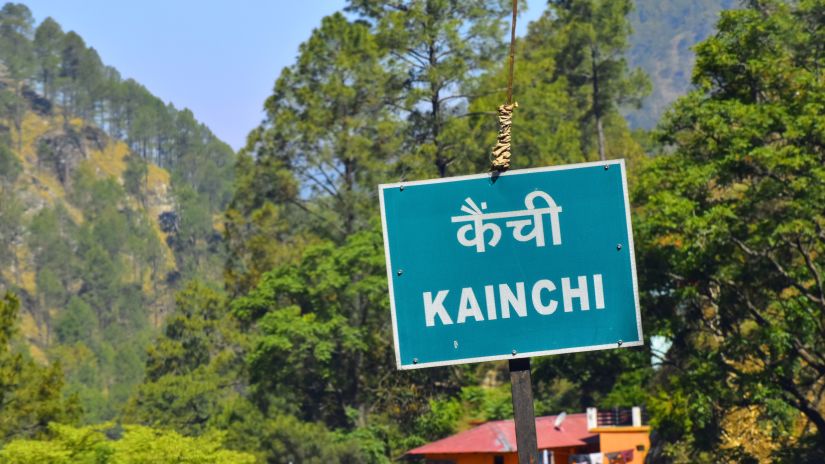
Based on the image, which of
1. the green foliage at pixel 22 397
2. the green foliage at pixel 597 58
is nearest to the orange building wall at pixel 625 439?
the green foliage at pixel 22 397

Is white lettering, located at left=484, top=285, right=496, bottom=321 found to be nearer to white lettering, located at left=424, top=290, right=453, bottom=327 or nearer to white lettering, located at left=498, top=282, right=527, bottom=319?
white lettering, located at left=498, top=282, right=527, bottom=319

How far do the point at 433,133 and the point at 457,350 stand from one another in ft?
182

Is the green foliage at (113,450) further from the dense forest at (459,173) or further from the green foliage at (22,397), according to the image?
the green foliage at (22,397)

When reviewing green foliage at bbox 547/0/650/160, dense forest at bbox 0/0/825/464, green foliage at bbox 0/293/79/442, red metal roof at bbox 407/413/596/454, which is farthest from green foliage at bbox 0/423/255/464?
green foliage at bbox 547/0/650/160

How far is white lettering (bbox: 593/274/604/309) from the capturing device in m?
5.45

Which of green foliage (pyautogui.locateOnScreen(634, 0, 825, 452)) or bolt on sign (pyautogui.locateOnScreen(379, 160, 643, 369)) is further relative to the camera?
green foliage (pyautogui.locateOnScreen(634, 0, 825, 452))

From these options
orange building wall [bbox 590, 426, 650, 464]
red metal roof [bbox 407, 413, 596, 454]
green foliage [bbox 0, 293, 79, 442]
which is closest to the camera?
green foliage [bbox 0, 293, 79, 442]

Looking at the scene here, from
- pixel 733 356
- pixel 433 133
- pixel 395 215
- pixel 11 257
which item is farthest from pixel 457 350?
pixel 11 257

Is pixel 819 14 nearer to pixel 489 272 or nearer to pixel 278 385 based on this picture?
pixel 278 385

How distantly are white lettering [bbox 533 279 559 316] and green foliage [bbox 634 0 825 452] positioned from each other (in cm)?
2490

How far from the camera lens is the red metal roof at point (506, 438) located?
A: 132 ft

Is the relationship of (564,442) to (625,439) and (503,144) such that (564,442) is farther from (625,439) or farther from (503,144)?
(503,144)

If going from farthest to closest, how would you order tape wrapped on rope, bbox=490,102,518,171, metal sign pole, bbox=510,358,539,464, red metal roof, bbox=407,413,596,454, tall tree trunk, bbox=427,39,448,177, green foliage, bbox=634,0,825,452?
tall tree trunk, bbox=427,39,448,177 < red metal roof, bbox=407,413,596,454 < green foliage, bbox=634,0,825,452 < tape wrapped on rope, bbox=490,102,518,171 < metal sign pole, bbox=510,358,539,464

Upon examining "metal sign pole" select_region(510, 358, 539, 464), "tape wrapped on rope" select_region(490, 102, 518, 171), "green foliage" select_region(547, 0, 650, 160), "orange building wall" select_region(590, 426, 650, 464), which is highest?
"green foliage" select_region(547, 0, 650, 160)
